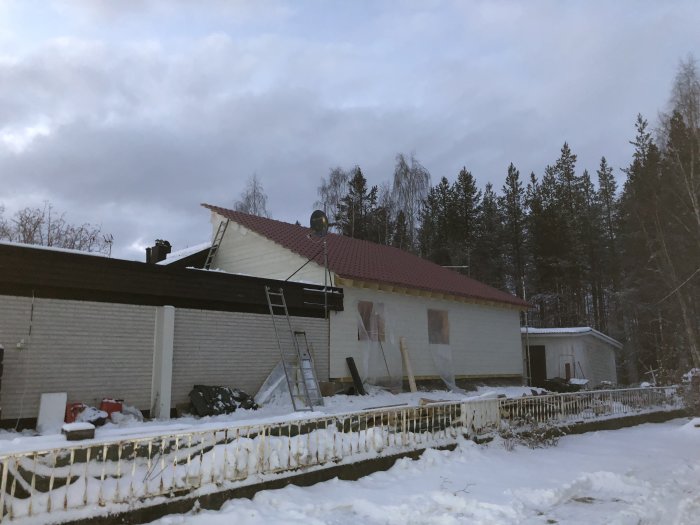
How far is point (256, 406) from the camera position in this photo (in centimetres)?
1065

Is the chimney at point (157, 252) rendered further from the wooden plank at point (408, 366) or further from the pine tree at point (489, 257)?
the pine tree at point (489, 257)

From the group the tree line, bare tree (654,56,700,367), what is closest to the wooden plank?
bare tree (654,56,700,367)

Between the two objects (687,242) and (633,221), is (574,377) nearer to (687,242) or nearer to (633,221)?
(687,242)

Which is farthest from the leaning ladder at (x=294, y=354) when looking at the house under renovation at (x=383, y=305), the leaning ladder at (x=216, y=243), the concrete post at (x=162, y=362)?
the leaning ladder at (x=216, y=243)

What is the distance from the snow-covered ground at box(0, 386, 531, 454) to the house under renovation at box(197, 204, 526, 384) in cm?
104

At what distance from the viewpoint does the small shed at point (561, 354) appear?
71.7 feet

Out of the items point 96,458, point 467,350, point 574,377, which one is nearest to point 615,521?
point 96,458

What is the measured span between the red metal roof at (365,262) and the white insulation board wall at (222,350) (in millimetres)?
2828

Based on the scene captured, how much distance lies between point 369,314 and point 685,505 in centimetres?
958

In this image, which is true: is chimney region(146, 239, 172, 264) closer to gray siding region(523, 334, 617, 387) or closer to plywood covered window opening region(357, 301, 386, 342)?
plywood covered window opening region(357, 301, 386, 342)

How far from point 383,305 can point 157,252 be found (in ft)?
23.7

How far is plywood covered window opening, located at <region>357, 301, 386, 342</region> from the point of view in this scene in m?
14.2

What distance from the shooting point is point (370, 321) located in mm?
14633

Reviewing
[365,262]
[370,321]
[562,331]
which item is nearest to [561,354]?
[562,331]
